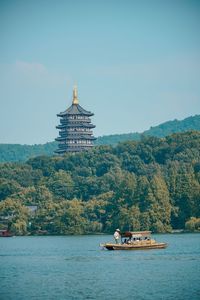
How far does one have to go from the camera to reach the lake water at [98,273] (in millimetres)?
61219

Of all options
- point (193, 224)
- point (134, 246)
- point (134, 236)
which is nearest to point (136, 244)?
point (134, 246)

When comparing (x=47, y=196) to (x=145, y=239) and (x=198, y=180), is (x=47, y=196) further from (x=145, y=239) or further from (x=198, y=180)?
(x=145, y=239)

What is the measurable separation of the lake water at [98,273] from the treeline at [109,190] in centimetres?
1816

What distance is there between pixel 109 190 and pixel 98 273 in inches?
3265

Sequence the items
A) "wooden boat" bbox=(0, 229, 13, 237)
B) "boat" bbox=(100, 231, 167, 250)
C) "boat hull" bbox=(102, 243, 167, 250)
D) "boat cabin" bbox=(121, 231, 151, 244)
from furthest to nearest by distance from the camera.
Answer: "wooden boat" bbox=(0, 229, 13, 237), "boat cabin" bbox=(121, 231, 151, 244), "boat" bbox=(100, 231, 167, 250), "boat hull" bbox=(102, 243, 167, 250)

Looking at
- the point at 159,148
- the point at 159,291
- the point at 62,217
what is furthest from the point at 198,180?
the point at 159,291

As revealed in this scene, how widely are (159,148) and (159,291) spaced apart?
12111 cm

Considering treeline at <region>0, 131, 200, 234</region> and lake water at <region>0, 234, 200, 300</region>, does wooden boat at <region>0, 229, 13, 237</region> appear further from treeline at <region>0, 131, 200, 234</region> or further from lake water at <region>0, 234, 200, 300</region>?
lake water at <region>0, 234, 200, 300</region>

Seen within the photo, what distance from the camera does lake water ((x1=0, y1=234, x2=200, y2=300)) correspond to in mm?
61219

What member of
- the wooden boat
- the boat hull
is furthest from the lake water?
the wooden boat

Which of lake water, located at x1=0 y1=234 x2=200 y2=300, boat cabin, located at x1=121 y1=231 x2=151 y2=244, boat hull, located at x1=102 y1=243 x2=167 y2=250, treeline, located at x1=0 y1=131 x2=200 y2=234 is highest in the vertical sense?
treeline, located at x1=0 y1=131 x2=200 y2=234

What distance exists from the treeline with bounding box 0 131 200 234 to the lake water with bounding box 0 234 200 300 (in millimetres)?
18156

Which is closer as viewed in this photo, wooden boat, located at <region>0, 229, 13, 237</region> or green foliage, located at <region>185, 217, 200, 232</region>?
green foliage, located at <region>185, 217, 200, 232</region>

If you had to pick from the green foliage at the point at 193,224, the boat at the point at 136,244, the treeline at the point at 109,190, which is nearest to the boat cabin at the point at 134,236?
the boat at the point at 136,244
